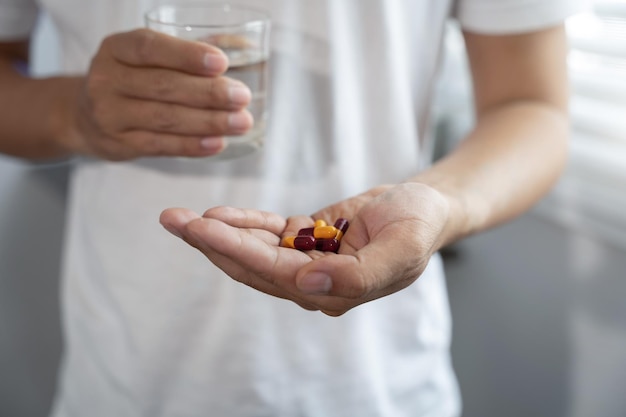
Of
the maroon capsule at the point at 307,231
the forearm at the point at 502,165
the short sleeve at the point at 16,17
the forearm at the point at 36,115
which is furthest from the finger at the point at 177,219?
the short sleeve at the point at 16,17

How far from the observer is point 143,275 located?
70 cm

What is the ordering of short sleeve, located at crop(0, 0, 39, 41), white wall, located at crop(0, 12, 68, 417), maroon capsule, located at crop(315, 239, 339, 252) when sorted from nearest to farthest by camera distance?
maroon capsule, located at crop(315, 239, 339, 252), short sleeve, located at crop(0, 0, 39, 41), white wall, located at crop(0, 12, 68, 417)

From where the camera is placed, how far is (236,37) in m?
0.58

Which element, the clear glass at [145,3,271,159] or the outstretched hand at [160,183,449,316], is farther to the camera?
the clear glass at [145,3,271,159]

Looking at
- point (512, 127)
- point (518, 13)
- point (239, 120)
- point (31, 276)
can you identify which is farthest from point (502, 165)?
point (31, 276)

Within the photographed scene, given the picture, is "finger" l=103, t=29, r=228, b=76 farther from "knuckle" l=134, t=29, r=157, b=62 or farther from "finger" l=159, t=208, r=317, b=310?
"finger" l=159, t=208, r=317, b=310

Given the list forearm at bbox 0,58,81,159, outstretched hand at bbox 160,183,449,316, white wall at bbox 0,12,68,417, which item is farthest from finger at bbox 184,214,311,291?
white wall at bbox 0,12,68,417

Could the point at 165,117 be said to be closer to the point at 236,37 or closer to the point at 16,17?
the point at 236,37

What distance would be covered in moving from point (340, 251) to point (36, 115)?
1.41 feet

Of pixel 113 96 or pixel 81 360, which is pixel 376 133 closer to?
pixel 113 96

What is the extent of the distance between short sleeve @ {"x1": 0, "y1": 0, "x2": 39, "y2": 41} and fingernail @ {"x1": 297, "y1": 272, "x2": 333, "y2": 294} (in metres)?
0.58

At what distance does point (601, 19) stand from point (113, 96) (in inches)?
26.9

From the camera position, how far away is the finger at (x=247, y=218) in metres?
0.46

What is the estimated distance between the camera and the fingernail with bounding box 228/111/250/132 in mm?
566
